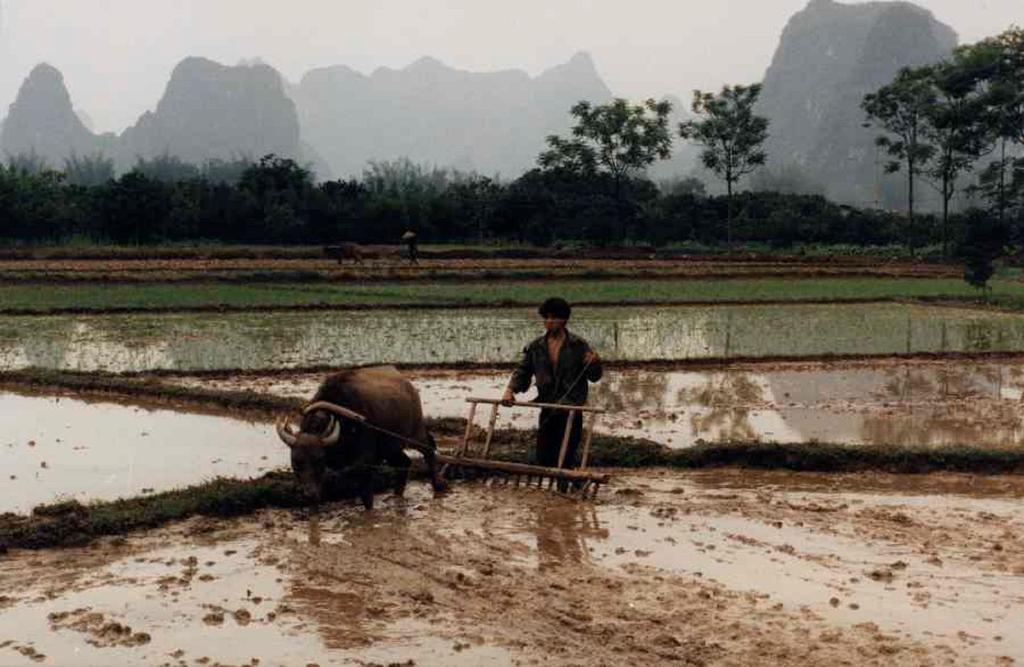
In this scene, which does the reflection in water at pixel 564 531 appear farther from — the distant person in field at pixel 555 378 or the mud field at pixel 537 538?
the distant person in field at pixel 555 378

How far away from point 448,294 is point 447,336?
7264 millimetres

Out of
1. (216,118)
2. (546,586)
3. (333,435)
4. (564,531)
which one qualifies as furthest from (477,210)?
(216,118)

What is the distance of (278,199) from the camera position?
44344 mm

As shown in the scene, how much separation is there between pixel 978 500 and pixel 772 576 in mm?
2998

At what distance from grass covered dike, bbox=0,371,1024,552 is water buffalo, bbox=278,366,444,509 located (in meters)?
0.40

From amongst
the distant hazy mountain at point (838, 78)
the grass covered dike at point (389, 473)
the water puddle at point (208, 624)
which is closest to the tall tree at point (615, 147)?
the grass covered dike at point (389, 473)

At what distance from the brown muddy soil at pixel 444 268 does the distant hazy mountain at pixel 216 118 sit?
149 metres

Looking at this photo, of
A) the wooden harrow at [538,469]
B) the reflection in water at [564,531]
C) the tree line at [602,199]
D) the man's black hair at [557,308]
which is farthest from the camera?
the tree line at [602,199]

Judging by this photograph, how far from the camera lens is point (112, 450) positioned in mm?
10250

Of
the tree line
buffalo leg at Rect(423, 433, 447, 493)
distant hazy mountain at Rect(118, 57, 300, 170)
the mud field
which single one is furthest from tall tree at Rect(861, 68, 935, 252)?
distant hazy mountain at Rect(118, 57, 300, 170)

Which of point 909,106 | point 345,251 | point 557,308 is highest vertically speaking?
point 909,106

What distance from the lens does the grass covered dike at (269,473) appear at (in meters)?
7.28

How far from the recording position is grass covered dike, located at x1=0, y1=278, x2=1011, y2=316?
2277cm

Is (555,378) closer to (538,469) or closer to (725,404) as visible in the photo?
(538,469)
